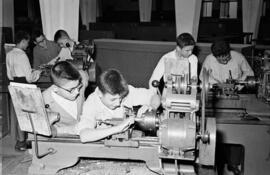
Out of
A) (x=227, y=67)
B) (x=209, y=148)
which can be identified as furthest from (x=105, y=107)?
(x=227, y=67)

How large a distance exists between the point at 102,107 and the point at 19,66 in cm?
177

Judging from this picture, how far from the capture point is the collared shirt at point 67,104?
2.16m

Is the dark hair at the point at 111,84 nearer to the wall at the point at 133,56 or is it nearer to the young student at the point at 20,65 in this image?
the young student at the point at 20,65

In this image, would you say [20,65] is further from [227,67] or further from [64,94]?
[227,67]

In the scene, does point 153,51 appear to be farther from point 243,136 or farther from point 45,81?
point 243,136

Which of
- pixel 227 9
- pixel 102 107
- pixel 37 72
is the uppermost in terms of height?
pixel 227 9

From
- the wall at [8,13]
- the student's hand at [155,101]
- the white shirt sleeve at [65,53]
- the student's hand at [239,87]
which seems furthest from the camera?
the wall at [8,13]

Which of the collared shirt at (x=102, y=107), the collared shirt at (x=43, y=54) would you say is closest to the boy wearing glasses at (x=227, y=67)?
the collared shirt at (x=102, y=107)

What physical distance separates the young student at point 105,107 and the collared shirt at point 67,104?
8.5 inches

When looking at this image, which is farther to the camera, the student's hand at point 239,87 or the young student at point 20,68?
the young student at point 20,68

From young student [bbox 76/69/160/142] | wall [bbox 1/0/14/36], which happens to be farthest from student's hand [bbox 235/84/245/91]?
wall [bbox 1/0/14/36]

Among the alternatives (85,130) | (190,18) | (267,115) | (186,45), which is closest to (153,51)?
(190,18)

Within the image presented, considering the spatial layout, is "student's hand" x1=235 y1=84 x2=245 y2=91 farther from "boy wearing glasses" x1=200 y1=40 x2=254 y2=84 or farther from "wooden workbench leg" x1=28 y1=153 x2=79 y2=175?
"wooden workbench leg" x1=28 y1=153 x2=79 y2=175

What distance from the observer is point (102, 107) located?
6.75ft
